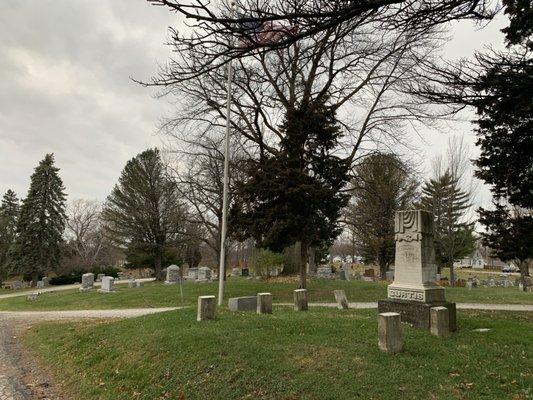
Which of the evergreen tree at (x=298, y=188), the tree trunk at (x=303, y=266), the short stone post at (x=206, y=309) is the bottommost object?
the short stone post at (x=206, y=309)

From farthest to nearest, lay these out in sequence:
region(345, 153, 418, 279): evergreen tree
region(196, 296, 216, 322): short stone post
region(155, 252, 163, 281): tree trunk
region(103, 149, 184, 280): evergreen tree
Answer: region(155, 252, 163, 281): tree trunk
region(103, 149, 184, 280): evergreen tree
region(345, 153, 418, 279): evergreen tree
region(196, 296, 216, 322): short stone post

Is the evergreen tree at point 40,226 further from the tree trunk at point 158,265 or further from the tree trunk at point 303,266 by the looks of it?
the tree trunk at point 303,266

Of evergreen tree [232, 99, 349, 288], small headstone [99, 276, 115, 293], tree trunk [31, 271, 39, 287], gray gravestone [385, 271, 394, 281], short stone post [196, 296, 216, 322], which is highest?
evergreen tree [232, 99, 349, 288]

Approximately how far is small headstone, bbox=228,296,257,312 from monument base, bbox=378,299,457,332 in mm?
3940

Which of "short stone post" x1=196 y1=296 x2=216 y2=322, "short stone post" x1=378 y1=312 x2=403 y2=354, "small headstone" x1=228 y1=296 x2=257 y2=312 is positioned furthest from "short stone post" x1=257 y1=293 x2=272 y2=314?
"short stone post" x1=378 y1=312 x2=403 y2=354

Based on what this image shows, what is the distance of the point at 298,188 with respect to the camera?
1559cm

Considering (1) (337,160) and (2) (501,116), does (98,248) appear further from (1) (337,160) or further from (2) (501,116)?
(2) (501,116)

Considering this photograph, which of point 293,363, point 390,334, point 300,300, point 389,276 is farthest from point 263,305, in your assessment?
point 389,276

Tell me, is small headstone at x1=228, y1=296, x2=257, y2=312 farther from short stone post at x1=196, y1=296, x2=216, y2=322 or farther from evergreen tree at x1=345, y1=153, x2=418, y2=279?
evergreen tree at x1=345, y1=153, x2=418, y2=279

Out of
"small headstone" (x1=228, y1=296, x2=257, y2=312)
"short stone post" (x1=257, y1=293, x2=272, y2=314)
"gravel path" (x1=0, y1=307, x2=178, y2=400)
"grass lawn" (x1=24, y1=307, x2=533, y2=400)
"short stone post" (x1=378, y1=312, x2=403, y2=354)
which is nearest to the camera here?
"grass lawn" (x1=24, y1=307, x2=533, y2=400)

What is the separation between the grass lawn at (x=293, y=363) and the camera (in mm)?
5164

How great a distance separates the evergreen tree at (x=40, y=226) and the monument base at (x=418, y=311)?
4012 cm

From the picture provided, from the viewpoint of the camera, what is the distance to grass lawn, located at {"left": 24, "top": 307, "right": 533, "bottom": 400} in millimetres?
5164

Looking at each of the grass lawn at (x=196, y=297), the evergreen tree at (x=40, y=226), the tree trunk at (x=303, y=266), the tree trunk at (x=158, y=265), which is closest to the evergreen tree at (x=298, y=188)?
the tree trunk at (x=303, y=266)
